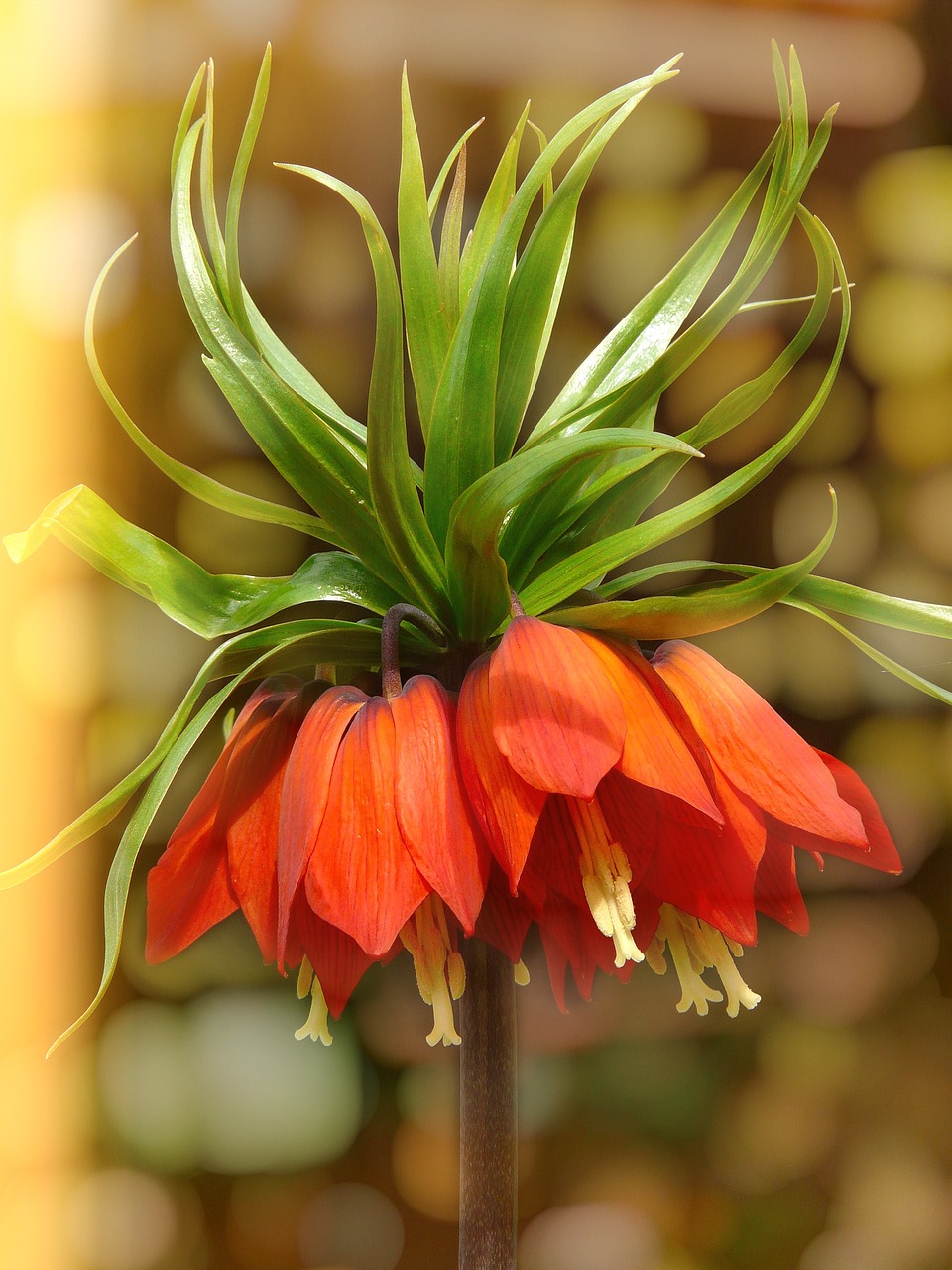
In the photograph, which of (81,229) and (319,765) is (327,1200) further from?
(81,229)

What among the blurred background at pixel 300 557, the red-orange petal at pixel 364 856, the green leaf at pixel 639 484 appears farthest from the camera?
the blurred background at pixel 300 557

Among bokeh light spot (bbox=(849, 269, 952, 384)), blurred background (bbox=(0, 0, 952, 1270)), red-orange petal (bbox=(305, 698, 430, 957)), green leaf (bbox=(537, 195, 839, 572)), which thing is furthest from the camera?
bokeh light spot (bbox=(849, 269, 952, 384))

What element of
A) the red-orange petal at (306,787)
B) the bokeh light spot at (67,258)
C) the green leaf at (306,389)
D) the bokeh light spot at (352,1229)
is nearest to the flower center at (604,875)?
the red-orange petal at (306,787)

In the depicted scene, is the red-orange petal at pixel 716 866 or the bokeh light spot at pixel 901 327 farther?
the bokeh light spot at pixel 901 327

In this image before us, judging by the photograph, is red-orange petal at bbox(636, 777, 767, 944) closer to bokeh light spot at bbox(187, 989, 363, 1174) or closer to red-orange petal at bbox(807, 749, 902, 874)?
red-orange petal at bbox(807, 749, 902, 874)

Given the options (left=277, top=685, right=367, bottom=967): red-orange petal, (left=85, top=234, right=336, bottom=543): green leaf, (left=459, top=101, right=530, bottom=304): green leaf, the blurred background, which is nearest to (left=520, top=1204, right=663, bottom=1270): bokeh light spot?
the blurred background

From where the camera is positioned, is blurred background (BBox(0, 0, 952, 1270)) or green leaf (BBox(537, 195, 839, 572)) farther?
blurred background (BBox(0, 0, 952, 1270))

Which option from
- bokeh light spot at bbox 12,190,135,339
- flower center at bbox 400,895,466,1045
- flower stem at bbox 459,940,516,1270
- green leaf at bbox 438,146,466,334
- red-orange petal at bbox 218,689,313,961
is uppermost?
bokeh light spot at bbox 12,190,135,339

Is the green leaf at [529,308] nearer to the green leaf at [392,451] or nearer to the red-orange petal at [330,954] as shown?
the green leaf at [392,451]
